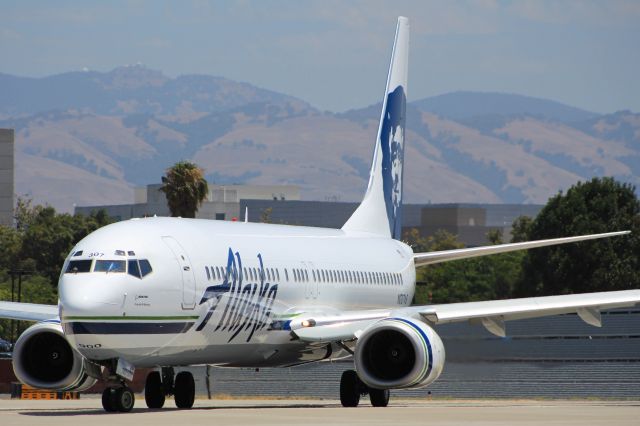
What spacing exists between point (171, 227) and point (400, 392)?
947 inches

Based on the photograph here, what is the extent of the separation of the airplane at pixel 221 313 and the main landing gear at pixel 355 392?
2 centimetres

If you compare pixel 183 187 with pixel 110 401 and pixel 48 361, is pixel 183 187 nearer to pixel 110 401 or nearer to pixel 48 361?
pixel 48 361

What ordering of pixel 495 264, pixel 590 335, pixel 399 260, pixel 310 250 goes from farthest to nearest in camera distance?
pixel 495 264 < pixel 590 335 < pixel 399 260 < pixel 310 250

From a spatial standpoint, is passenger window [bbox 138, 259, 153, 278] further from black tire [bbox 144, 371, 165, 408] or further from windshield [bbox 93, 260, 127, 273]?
black tire [bbox 144, 371, 165, 408]

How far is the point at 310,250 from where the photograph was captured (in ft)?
127

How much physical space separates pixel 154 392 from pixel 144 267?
13.2 ft

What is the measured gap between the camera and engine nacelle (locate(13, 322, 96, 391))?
3259cm

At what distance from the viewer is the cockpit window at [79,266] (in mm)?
30250

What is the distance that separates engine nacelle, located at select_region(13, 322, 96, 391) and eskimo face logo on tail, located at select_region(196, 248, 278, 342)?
9.20 feet

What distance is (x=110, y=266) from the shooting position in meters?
30.3

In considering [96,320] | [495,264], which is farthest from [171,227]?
[495,264]

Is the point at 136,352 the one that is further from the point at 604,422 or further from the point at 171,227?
the point at 604,422

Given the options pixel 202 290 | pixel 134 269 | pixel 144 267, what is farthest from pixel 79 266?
pixel 202 290

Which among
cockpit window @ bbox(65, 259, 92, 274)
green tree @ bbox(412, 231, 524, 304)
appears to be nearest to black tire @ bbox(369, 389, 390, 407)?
cockpit window @ bbox(65, 259, 92, 274)
